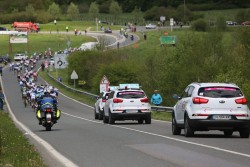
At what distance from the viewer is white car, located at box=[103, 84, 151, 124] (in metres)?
32.9

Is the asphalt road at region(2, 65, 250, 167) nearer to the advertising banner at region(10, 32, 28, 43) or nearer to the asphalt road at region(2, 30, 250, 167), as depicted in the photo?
the asphalt road at region(2, 30, 250, 167)

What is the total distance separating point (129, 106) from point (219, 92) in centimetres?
1198

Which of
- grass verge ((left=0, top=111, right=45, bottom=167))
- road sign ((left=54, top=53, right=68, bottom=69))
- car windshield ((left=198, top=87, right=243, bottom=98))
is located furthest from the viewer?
road sign ((left=54, top=53, right=68, bottom=69))

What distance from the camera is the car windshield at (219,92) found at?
69.9ft

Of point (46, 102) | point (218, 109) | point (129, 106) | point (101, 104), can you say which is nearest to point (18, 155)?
point (218, 109)

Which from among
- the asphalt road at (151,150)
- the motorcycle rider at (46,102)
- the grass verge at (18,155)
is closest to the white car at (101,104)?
the motorcycle rider at (46,102)

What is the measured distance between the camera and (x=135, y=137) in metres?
22.1

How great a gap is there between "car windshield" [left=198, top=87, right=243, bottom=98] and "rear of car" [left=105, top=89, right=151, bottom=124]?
11588 mm

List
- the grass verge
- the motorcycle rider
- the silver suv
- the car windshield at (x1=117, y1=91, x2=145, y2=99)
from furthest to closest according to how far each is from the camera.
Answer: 1. the car windshield at (x1=117, y1=91, x2=145, y2=99)
2. the motorcycle rider
3. the silver suv
4. the grass verge

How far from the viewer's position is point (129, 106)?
3306cm

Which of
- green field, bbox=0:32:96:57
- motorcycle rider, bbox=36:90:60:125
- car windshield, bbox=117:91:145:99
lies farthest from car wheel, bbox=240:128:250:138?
green field, bbox=0:32:96:57

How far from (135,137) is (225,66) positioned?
49893 mm

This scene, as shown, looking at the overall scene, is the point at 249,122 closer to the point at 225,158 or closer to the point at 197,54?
the point at 225,158

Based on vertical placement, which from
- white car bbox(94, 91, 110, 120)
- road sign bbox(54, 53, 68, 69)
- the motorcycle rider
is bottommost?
road sign bbox(54, 53, 68, 69)
